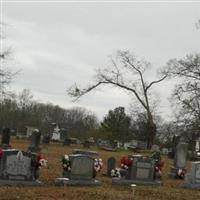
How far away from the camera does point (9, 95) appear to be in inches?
1329

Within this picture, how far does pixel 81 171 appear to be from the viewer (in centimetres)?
1429

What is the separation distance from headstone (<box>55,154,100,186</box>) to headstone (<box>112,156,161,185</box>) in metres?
1.33

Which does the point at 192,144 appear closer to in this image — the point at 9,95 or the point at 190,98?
the point at 190,98

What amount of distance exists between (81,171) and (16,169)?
2.11m

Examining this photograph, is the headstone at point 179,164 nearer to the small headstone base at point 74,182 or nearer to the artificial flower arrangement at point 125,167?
the artificial flower arrangement at point 125,167

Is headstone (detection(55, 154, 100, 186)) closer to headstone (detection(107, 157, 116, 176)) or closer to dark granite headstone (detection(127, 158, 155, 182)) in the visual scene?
dark granite headstone (detection(127, 158, 155, 182))

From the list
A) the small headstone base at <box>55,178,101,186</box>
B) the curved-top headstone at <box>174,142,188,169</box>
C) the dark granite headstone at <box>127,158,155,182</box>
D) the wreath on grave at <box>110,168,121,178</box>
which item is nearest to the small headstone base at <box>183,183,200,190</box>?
the dark granite headstone at <box>127,158,155,182</box>

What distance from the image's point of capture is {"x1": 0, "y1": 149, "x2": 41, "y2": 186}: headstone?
13.0 m

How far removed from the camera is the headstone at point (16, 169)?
12961mm

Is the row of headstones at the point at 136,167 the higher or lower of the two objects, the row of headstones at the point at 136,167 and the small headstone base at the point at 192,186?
the higher

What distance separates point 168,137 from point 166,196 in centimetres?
6133

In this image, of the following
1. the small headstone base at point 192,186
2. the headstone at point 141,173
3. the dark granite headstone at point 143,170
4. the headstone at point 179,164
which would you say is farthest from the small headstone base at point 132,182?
the headstone at point 179,164

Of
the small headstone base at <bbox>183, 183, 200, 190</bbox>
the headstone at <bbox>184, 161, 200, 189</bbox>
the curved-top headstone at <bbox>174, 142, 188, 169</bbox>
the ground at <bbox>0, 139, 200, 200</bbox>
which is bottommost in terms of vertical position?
the ground at <bbox>0, 139, 200, 200</bbox>

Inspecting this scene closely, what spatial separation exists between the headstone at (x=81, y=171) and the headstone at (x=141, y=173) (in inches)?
52.4
